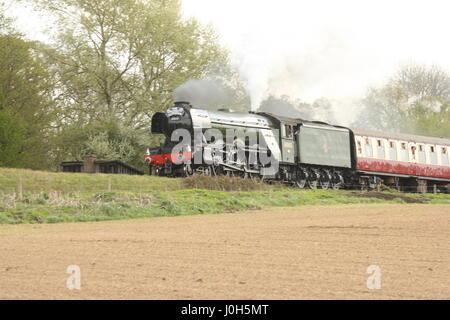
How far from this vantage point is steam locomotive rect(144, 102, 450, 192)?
31453 mm

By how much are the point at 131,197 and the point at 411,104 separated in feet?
163

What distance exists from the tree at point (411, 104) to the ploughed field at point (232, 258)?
45.2 m

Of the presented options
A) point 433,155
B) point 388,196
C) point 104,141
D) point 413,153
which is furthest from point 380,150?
point 104,141

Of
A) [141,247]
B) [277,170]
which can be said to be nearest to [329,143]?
[277,170]

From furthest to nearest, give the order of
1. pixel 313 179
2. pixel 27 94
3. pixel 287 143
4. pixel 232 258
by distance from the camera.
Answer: pixel 27 94
pixel 313 179
pixel 287 143
pixel 232 258

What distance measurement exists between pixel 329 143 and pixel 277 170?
4201mm

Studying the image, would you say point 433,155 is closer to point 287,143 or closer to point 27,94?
point 287,143

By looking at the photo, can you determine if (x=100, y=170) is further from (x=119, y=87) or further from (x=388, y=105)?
(x=388, y=105)

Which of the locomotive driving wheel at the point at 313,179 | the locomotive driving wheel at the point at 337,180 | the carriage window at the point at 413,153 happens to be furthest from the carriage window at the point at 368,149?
the locomotive driving wheel at the point at 313,179

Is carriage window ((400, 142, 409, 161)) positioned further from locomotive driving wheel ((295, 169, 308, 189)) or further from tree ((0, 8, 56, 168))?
tree ((0, 8, 56, 168))

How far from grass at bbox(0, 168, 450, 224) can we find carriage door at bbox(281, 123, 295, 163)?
2.05 m

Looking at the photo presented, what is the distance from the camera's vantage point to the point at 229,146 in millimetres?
32125

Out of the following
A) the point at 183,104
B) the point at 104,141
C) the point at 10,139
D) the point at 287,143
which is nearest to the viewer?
the point at 183,104

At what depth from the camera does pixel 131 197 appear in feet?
81.3
